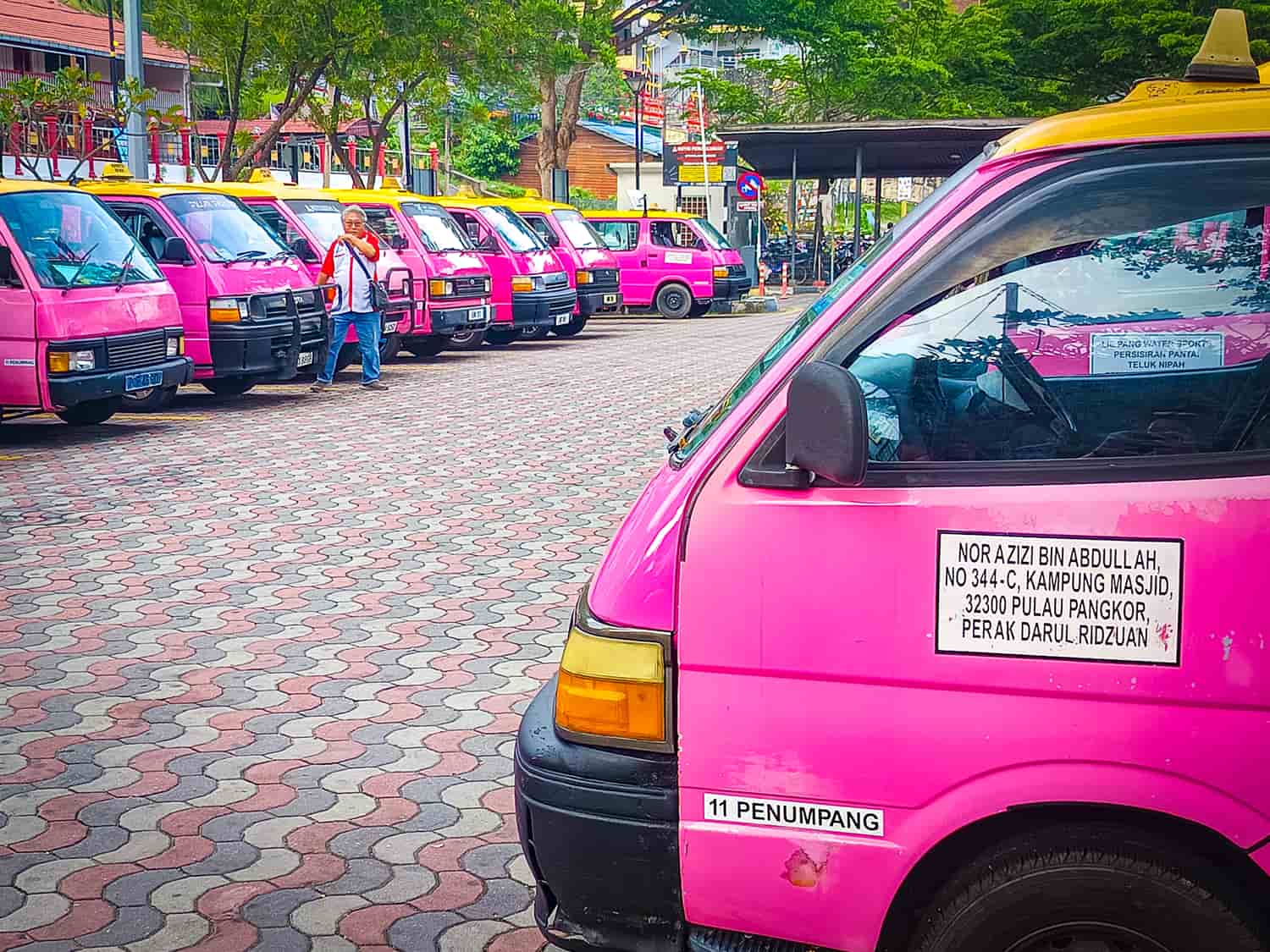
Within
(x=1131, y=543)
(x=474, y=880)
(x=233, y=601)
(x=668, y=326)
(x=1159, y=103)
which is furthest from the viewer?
(x=668, y=326)

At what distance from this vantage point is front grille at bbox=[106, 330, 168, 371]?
40.9 feet

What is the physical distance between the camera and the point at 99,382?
12.3 metres

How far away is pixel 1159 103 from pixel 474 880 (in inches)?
103

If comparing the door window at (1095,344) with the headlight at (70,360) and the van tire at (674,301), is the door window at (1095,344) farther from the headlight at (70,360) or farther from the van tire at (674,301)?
the van tire at (674,301)

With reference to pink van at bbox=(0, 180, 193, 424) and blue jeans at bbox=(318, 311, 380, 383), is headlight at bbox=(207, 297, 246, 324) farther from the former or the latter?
blue jeans at bbox=(318, 311, 380, 383)

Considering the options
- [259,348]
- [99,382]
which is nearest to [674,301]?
[259,348]

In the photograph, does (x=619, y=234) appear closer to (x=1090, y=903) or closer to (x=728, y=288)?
(x=728, y=288)

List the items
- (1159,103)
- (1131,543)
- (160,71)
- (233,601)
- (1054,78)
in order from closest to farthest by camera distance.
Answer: (1131,543) → (1159,103) → (233,601) → (1054,78) → (160,71)

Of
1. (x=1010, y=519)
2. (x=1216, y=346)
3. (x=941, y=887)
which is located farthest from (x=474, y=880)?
(x=1216, y=346)

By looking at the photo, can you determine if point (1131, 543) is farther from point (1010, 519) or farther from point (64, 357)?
point (64, 357)

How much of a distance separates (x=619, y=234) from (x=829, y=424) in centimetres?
2793

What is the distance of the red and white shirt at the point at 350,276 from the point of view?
1591cm

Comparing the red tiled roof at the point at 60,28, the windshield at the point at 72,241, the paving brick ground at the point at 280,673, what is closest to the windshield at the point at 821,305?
the paving brick ground at the point at 280,673

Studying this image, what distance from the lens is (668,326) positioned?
28.7 meters
